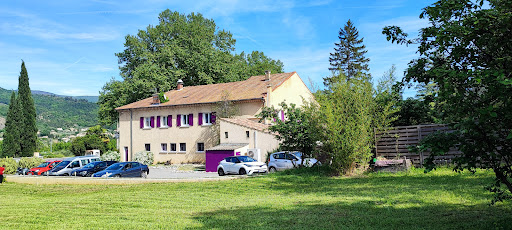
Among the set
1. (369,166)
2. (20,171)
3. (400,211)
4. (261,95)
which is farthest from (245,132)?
(400,211)

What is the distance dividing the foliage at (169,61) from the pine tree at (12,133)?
9.37 metres

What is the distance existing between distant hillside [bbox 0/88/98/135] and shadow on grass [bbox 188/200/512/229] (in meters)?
125

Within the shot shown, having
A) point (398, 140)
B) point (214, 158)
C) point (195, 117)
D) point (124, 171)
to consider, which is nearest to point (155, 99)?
point (195, 117)

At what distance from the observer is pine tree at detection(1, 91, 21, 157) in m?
46.2

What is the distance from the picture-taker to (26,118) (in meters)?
48.2

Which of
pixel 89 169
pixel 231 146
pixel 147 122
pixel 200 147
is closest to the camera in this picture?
pixel 89 169

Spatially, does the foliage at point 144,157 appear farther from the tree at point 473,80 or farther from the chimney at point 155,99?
the tree at point 473,80

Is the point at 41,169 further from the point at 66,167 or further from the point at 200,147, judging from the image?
the point at 200,147

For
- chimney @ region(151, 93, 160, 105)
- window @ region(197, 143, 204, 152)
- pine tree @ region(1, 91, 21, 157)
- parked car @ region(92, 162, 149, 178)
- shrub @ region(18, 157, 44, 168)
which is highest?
chimney @ region(151, 93, 160, 105)

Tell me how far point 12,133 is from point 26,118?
2446mm

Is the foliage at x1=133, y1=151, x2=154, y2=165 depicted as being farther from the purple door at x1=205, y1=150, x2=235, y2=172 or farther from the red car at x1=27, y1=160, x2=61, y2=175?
the purple door at x1=205, y1=150, x2=235, y2=172

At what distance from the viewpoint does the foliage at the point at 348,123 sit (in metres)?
17.7

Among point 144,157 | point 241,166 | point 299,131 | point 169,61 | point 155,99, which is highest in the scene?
point 169,61

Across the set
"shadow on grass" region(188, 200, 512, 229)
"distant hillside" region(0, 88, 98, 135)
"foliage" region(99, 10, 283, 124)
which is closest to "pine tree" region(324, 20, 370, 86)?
"foliage" region(99, 10, 283, 124)
